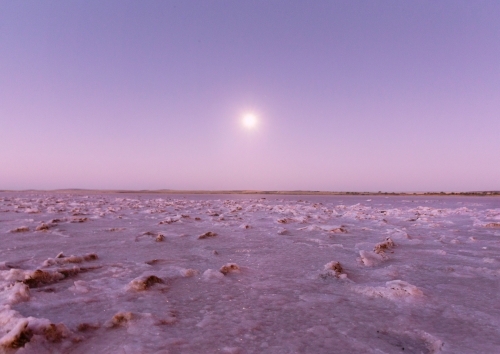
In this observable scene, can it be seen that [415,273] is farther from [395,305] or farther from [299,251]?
[299,251]

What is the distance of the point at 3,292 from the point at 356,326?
3735 mm

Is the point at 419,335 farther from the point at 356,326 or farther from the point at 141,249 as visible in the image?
the point at 141,249

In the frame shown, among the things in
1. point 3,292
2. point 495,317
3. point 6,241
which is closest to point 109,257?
point 3,292

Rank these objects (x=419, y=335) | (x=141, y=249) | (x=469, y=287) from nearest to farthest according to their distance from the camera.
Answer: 1. (x=419, y=335)
2. (x=469, y=287)
3. (x=141, y=249)

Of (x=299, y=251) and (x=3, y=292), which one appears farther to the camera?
(x=299, y=251)

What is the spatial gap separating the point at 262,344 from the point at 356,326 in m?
0.93

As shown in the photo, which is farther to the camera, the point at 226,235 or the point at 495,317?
the point at 226,235

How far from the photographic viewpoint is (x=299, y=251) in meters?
6.20

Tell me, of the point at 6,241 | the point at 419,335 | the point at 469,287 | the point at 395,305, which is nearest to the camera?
the point at 419,335

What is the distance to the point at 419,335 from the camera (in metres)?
2.67

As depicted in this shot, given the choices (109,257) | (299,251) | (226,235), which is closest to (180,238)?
(226,235)

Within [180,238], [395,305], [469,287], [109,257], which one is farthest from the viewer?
[180,238]

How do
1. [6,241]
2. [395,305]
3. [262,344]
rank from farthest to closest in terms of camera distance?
[6,241] < [395,305] < [262,344]

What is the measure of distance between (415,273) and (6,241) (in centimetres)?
800
